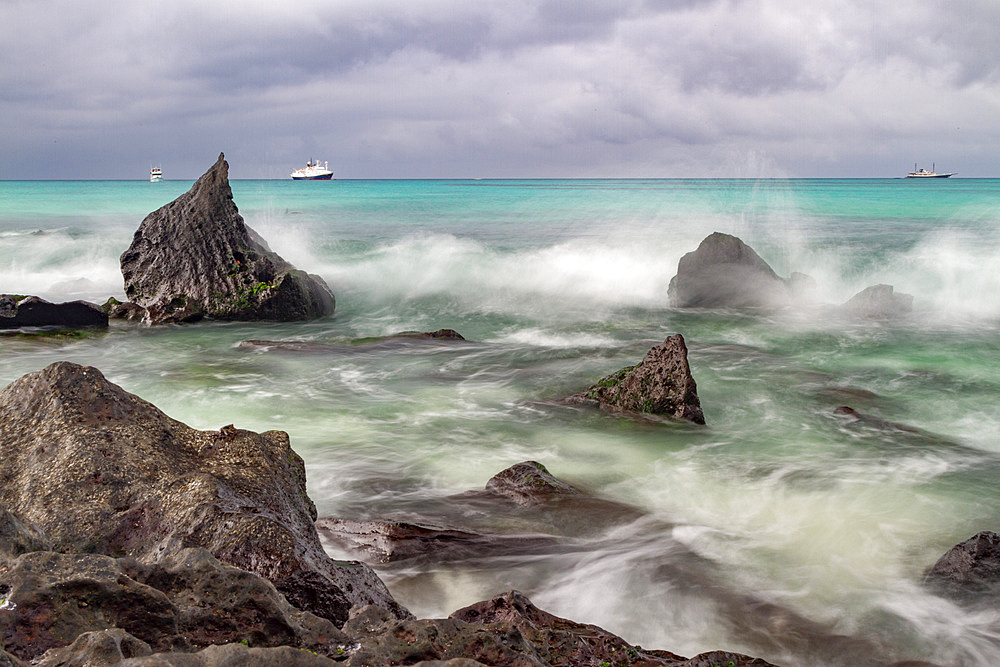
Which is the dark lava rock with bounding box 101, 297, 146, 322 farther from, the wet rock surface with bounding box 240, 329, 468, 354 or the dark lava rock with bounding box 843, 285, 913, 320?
the dark lava rock with bounding box 843, 285, 913, 320

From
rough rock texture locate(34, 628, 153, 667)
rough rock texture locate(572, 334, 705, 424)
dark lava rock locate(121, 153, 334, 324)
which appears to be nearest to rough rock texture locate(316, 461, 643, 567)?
rough rock texture locate(572, 334, 705, 424)

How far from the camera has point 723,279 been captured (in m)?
18.5

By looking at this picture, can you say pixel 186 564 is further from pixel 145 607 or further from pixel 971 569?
pixel 971 569

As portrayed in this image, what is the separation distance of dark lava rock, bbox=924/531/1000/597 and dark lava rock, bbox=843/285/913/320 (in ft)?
42.2

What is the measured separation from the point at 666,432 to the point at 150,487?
5.98 meters

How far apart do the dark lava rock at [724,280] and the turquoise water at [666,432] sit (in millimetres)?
727

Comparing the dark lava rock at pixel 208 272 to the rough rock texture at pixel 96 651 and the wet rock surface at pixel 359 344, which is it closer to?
the wet rock surface at pixel 359 344

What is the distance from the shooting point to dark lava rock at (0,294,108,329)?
13914mm

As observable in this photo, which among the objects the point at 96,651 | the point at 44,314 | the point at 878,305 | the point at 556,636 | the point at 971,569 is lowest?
the point at 971,569

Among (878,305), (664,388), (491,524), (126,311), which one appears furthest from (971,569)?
(126,311)

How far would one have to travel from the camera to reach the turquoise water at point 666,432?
201 inches

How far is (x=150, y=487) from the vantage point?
13.1 feet

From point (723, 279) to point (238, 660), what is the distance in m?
17.5

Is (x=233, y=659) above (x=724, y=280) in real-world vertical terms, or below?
above
